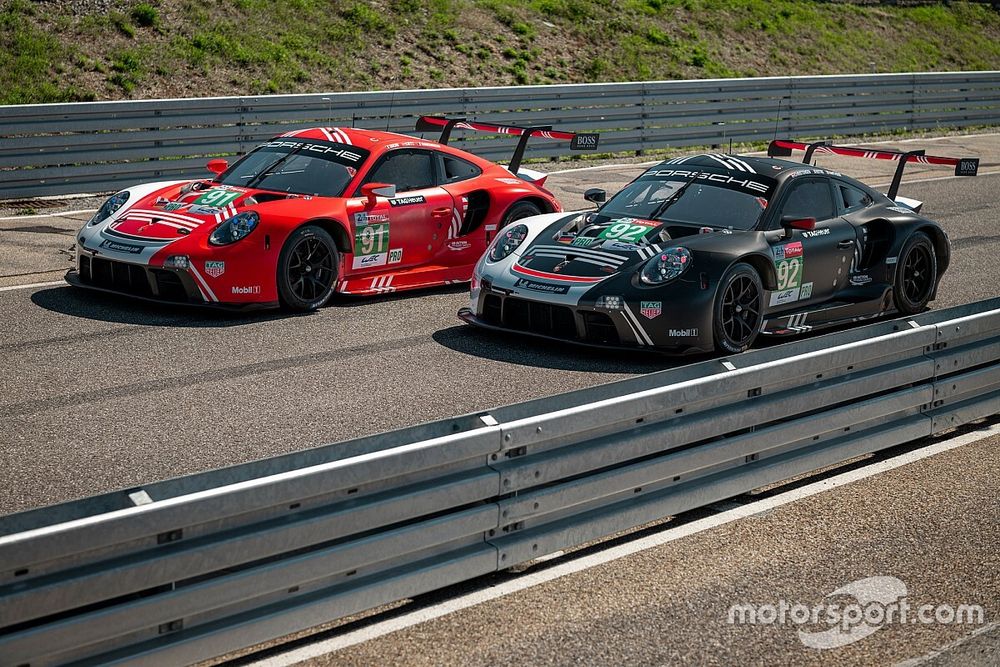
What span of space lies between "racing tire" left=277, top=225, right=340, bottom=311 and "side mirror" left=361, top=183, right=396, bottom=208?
0.52m

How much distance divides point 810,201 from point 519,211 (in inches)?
112

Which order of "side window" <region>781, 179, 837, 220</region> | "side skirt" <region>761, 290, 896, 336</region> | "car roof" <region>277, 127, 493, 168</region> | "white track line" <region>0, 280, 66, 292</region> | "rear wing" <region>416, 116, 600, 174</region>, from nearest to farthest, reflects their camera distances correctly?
"side skirt" <region>761, 290, 896, 336</region> < "side window" <region>781, 179, 837, 220</region> < "white track line" <region>0, 280, 66, 292</region> < "car roof" <region>277, 127, 493, 168</region> < "rear wing" <region>416, 116, 600, 174</region>

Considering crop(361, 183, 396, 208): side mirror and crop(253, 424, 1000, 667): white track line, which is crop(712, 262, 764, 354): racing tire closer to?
crop(253, 424, 1000, 667): white track line

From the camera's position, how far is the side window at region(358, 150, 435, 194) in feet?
34.2

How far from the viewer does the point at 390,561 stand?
464 centimetres

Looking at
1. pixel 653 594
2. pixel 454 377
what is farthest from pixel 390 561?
pixel 454 377

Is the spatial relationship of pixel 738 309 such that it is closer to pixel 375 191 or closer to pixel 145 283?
pixel 375 191

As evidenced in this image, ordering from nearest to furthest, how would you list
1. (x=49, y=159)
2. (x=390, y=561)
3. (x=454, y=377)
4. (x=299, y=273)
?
(x=390, y=561) → (x=454, y=377) → (x=299, y=273) → (x=49, y=159)

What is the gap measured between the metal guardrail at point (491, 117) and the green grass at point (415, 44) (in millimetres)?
4266

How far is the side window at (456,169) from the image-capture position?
432 inches

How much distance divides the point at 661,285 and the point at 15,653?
5.51 m

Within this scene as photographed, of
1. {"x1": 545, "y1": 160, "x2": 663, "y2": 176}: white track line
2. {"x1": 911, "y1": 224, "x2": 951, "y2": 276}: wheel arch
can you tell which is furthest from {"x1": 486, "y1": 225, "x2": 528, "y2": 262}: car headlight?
{"x1": 545, "y1": 160, "x2": 663, "y2": 176}: white track line

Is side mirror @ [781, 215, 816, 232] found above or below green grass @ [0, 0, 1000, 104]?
below

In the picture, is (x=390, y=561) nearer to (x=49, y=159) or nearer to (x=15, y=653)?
(x=15, y=653)
